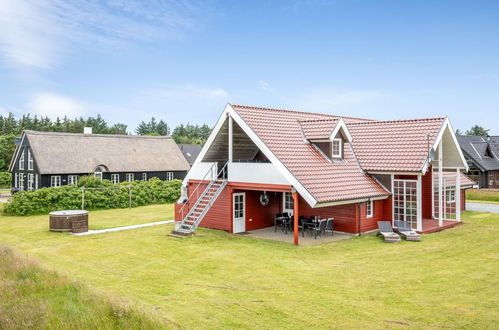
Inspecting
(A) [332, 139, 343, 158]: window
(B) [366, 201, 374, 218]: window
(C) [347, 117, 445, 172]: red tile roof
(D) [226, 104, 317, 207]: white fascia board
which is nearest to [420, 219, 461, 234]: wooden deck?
(B) [366, 201, 374, 218]: window

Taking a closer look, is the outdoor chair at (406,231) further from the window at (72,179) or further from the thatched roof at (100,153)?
the window at (72,179)

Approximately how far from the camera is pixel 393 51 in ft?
91.4

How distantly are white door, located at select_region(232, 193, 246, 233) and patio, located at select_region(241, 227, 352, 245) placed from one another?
0.44 metres

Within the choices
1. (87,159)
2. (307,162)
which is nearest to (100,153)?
(87,159)

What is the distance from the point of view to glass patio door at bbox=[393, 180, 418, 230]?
18750 mm

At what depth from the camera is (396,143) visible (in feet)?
66.6

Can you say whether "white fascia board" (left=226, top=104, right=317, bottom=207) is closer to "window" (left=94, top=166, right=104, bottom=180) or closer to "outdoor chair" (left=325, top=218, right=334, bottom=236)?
"outdoor chair" (left=325, top=218, right=334, bottom=236)

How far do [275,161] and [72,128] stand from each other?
264ft

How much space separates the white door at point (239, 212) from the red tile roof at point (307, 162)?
320 centimetres

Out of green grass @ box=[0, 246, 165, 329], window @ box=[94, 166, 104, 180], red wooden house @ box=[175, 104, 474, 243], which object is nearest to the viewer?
green grass @ box=[0, 246, 165, 329]

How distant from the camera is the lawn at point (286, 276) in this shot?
8547mm

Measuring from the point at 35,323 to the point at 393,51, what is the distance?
1045 inches

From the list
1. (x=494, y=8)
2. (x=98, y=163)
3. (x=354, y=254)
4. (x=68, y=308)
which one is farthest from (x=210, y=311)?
(x=98, y=163)

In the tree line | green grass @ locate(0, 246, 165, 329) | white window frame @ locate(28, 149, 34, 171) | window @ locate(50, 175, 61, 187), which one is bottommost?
green grass @ locate(0, 246, 165, 329)
